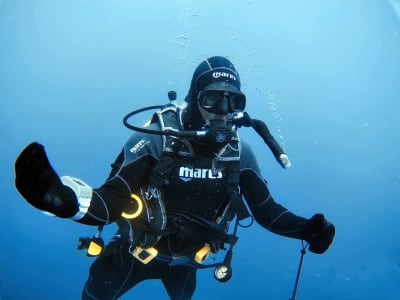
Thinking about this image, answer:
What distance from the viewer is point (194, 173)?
3297 millimetres

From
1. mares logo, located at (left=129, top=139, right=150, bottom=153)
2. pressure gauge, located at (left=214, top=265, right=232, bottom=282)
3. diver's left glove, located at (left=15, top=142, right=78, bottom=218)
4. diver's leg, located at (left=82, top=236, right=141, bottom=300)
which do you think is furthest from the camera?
diver's leg, located at (left=82, top=236, right=141, bottom=300)

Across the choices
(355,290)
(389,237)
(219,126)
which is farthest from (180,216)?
(389,237)

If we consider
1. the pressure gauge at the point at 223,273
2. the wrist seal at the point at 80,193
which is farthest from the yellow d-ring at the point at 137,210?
the pressure gauge at the point at 223,273

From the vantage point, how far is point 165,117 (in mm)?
3363

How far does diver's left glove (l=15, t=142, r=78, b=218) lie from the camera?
1742 mm

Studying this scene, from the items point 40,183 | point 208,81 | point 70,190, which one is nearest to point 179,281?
point 208,81

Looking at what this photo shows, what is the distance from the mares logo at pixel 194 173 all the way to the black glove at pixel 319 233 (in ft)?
3.16

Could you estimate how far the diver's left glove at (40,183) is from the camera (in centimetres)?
174

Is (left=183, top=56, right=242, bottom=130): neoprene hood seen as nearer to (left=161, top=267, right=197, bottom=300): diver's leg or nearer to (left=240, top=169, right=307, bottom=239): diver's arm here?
(left=240, top=169, right=307, bottom=239): diver's arm

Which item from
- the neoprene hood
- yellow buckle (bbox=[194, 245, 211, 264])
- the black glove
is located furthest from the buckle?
the black glove

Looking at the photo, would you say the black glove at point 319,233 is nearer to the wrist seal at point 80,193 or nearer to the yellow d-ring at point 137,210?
the yellow d-ring at point 137,210

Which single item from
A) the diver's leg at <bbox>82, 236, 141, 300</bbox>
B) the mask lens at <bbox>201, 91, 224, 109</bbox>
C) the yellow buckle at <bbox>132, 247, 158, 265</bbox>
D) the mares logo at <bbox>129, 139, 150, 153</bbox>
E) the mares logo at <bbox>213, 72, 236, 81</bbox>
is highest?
the mares logo at <bbox>213, 72, 236, 81</bbox>

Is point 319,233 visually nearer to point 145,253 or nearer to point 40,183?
point 145,253

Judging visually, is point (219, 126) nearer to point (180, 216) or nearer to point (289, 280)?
point (180, 216)
